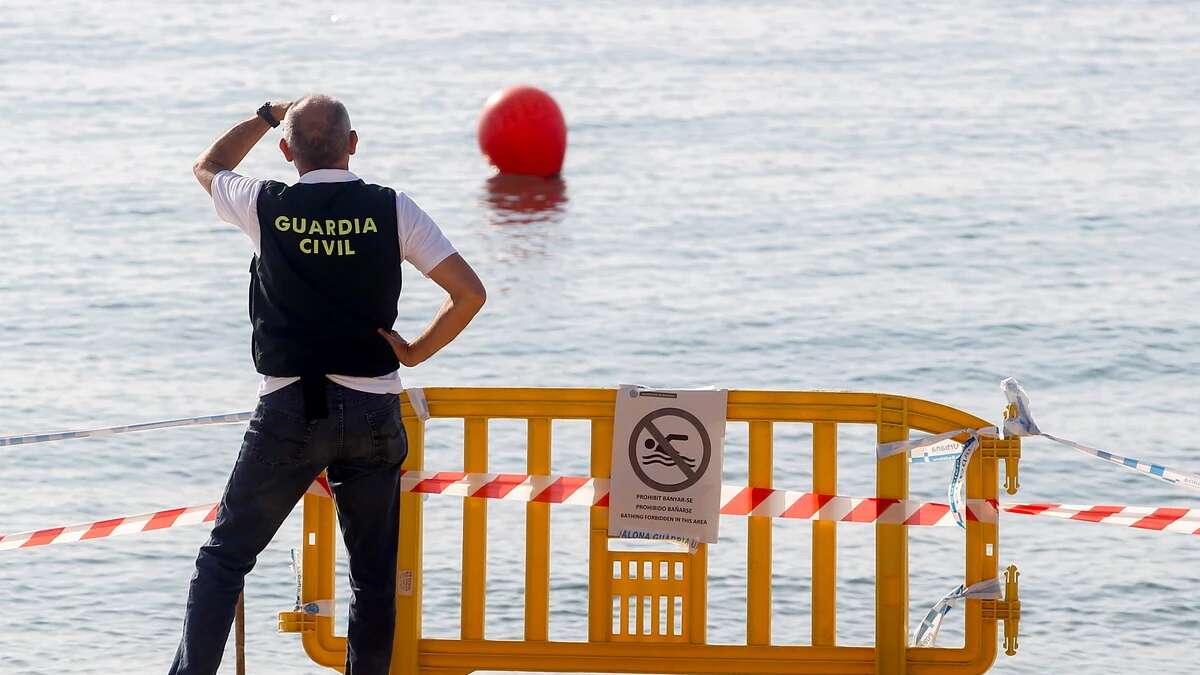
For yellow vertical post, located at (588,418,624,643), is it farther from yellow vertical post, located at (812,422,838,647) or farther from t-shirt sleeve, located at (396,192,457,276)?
t-shirt sleeve, located at (396,192,457,276)

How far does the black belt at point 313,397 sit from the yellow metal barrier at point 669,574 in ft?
1.83

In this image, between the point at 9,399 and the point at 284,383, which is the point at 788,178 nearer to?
the point at 9,399

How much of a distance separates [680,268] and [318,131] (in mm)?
10602

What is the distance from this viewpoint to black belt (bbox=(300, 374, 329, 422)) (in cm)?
509

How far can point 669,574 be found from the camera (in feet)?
19.1

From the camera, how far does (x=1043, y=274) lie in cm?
1538

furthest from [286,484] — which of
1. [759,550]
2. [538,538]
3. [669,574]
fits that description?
[759,550]

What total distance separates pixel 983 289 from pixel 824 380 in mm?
3041

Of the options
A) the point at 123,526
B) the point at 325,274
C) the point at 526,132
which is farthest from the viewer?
the point at 526,132

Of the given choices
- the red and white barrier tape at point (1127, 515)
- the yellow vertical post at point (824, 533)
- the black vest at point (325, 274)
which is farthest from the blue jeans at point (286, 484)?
the red and white barrier tape at point (1127, 515)

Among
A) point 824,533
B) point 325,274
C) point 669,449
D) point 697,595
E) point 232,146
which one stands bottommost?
point 697,595

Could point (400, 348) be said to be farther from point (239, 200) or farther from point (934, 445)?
point (934, 445)

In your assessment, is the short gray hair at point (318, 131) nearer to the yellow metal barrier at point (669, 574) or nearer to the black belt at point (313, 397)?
the black belt at point (313, 397)

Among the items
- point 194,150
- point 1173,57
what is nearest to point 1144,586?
point 194,150
